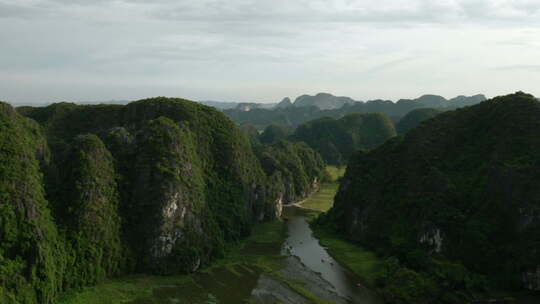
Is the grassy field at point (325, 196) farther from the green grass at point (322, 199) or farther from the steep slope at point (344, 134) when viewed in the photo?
the steep slope at point (344, 134)

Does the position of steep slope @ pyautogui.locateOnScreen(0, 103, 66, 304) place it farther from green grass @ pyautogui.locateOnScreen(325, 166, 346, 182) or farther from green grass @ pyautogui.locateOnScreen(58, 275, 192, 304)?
green grass @ pyautogui.locateOnScreen(325, 166, 346, 182)

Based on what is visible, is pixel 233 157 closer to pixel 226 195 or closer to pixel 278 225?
pixel 226 195

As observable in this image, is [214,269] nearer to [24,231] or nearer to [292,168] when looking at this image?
[24,231]

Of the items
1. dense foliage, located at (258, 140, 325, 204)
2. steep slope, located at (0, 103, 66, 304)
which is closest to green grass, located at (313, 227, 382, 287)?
dense foliage, located at (258, 140, 325, 204)

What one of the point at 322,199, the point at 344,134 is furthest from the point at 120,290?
the point at 344,134

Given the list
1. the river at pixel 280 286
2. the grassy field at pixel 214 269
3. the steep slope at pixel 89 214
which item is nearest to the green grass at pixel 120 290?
the grassy field at pixel 214 269

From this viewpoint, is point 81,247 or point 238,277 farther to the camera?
point 238,277

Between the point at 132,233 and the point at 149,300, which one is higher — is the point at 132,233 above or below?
above

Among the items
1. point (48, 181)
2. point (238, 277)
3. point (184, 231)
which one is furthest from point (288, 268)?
point (48, 181)
